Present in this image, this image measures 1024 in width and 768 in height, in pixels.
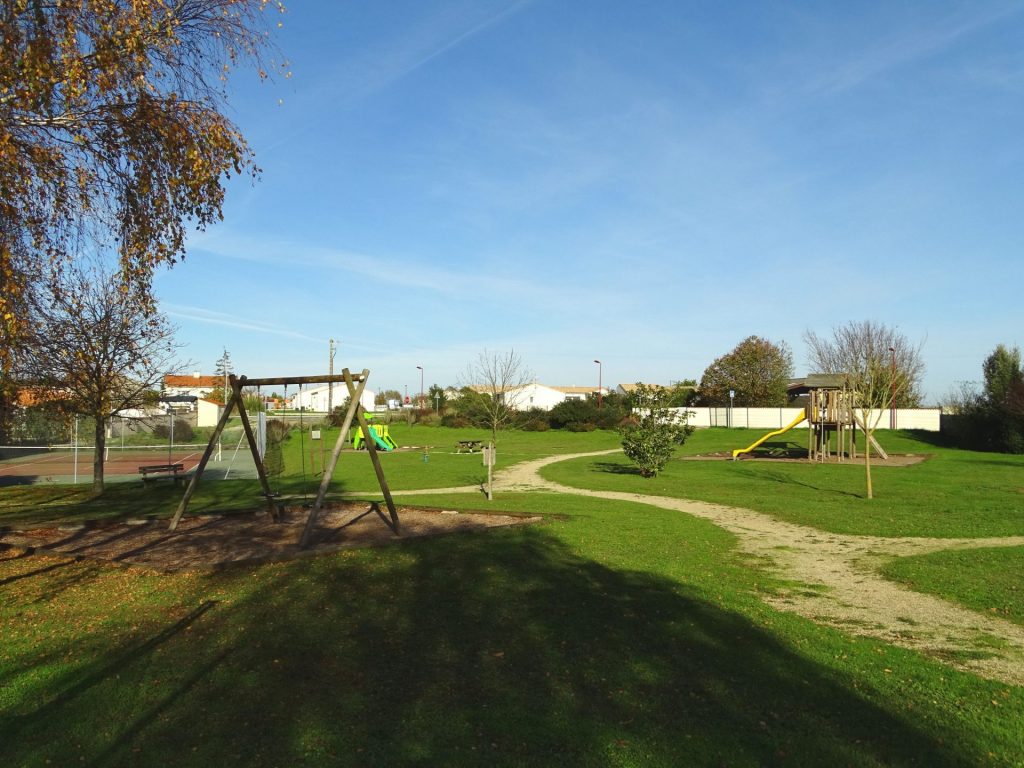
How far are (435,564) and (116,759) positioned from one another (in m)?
4.97

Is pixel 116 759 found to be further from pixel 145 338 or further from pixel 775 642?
pixel 145 338

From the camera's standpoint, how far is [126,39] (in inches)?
291

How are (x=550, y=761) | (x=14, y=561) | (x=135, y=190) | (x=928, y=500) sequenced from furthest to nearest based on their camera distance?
(x=928, y=500)
(x=14, y=561)
(x=135, y=190)
(x=550, y=761)

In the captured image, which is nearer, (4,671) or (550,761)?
(550,761)

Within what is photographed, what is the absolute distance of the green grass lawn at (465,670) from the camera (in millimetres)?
4211

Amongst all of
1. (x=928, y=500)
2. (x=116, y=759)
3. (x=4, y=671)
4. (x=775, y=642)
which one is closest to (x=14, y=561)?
(x=4, y=671)

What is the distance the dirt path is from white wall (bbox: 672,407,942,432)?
135ft

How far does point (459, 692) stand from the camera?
501cm

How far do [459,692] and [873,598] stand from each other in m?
5.21

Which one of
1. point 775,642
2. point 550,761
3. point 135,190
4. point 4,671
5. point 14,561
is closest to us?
point 550,761

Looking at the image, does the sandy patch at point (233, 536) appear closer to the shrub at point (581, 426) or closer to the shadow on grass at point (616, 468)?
the shadow on grass at point (616, 468)

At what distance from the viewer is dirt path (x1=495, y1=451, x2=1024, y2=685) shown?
240 inches

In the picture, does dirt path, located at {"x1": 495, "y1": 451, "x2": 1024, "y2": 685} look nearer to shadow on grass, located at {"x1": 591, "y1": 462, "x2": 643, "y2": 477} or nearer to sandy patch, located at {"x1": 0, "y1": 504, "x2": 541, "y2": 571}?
sandy patch, located at {"x1": 0, "y1": 504, "x2": 541, "y2": 571}

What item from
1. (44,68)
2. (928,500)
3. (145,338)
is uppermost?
(44,68)
